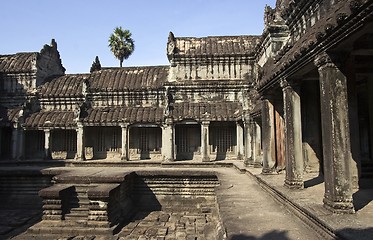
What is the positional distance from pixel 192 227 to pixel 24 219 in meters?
6.35

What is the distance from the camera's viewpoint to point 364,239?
12.2 feet

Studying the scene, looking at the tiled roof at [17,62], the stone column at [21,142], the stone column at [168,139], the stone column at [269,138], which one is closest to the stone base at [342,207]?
the stone column at [269,138]

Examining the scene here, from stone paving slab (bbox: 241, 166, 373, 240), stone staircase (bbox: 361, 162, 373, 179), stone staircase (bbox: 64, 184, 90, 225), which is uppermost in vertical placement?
stone staircase (bbox: 361, 162, 373, 179)

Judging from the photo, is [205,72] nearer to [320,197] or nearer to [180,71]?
[180,71]

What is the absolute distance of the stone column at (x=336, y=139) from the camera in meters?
4.90

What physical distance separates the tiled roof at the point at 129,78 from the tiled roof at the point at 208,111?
7.97 ft

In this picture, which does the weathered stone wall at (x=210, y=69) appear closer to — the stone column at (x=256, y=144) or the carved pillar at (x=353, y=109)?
the stone column at (x=256, y=144)

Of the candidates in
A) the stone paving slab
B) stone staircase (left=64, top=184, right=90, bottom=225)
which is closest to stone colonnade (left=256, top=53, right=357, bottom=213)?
the stone paving slab

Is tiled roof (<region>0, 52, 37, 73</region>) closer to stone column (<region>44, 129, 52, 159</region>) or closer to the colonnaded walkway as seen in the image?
stone column (<region>44, 129, 52, 159</region>)

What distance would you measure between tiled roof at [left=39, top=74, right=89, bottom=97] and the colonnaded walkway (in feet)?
32.0

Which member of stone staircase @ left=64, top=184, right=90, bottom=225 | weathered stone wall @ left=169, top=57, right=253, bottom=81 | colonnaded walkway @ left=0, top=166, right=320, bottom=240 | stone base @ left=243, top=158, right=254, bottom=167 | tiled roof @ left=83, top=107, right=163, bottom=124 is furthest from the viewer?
weathered stone wall @ left=169, top=57, right=253, bottom=81

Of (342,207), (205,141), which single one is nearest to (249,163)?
(205,141)

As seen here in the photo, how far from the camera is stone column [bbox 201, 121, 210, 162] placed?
1684cm

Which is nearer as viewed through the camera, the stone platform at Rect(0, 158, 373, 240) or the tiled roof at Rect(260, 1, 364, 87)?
the tiled roof at Rect(260, 1, 364, 87)
